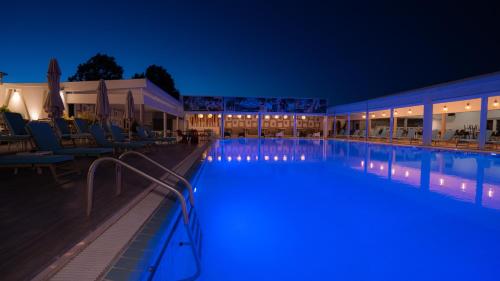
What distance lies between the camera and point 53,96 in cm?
717

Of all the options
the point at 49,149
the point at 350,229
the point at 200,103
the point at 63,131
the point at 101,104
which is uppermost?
the point at 200,103

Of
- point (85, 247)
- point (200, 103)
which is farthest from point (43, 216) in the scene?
point (200, 103)

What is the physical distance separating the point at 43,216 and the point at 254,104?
84.1 feet

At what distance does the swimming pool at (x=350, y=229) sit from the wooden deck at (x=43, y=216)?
0.99m

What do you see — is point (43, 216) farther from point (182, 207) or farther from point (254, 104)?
point (254, 104)

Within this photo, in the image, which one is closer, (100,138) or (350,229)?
(350,229)

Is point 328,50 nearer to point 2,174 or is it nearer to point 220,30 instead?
point 220,30

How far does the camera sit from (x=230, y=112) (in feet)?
88.3

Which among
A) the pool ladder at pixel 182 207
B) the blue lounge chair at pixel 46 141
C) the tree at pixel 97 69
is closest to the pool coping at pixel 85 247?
the pool ladder at pixel 182 207

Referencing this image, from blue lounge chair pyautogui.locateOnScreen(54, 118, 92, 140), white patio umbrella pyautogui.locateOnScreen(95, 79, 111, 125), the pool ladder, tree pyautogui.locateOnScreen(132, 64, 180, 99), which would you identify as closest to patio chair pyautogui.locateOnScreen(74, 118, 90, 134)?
blue lounge chair pyautogui.locateOnScreen(54, 118, 92, 140)

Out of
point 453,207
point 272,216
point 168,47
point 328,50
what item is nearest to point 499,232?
Result: point 453,207

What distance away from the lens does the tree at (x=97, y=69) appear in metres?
35.5

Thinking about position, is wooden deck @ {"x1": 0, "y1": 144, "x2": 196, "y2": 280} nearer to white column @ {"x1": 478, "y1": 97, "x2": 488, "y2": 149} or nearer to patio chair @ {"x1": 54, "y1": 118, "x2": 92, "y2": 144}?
patio chair @ {"x1": 54, "y1": 118, "x2": 92, "y2": 144}

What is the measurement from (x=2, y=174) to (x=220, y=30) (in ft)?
94.7
